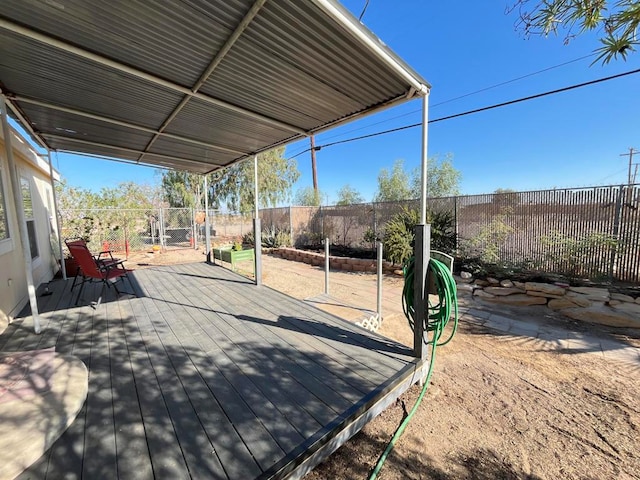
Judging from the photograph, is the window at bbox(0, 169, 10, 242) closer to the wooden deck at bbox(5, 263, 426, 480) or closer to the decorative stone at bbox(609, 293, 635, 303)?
the wooden deck at bbox(5, 263, 426, 480)

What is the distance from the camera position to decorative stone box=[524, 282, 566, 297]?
184 inches

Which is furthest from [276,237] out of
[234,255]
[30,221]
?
[30,221]

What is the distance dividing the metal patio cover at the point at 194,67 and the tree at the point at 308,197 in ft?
39.9

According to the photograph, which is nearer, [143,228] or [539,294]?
[539,294]

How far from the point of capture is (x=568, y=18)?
6.57 feet

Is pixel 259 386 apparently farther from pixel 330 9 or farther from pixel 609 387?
pixel 609 387

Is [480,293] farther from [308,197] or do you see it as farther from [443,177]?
[308,197]

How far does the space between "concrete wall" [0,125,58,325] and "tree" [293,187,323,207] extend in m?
11.6

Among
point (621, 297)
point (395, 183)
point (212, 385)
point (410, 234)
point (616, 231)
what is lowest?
point (621, 297)

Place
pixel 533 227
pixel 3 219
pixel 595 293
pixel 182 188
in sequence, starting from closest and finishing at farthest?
pixel 3 219
pixel 595 293
pixel 533 227
pixel 182 188

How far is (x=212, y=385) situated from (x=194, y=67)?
2582mm

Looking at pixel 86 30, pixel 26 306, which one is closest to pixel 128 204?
pixel 26 306

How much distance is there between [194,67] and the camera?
2277mm

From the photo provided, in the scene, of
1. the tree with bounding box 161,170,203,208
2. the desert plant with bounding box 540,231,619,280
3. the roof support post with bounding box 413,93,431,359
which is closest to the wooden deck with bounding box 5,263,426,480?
the roof support post with bounding box 413,93,431,359
